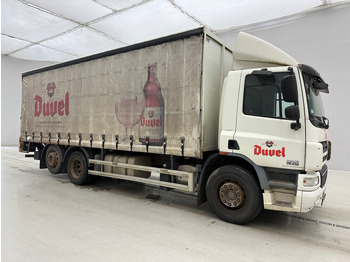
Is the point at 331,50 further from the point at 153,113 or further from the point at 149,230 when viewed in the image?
the point at 149,230

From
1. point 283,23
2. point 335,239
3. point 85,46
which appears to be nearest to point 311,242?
point 335,239

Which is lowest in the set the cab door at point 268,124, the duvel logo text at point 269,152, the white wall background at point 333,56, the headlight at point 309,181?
the headlight at point 309,181

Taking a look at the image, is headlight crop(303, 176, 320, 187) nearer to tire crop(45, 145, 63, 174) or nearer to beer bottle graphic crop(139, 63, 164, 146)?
beer bottle graphic crop(139, 63, 164, 146)

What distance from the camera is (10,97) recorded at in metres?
16.6

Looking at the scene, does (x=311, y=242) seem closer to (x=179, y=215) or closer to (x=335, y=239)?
(x=335, y=239)

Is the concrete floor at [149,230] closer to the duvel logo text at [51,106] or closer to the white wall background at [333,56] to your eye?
the duvel logo text at [51,106]

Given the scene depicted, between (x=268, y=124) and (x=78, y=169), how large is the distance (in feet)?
16.5

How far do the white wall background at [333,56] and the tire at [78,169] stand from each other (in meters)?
8.54

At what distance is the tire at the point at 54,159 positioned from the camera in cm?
686

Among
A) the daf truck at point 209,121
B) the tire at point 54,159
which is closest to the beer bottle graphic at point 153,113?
the daf truck at point 209,121

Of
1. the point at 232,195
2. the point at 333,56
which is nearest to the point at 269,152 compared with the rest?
the point at 232,195

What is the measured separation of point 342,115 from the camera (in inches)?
341

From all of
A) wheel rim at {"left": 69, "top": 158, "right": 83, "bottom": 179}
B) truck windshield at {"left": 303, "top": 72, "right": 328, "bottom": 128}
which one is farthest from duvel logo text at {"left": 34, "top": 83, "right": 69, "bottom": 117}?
truck windshield at {"left": 303, "top": 72, "right": 328, "bottom": 128}

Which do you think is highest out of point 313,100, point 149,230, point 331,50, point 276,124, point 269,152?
point 331,50
